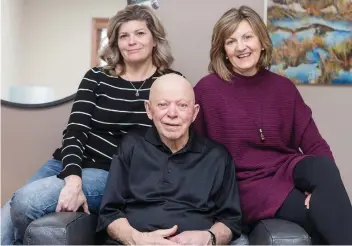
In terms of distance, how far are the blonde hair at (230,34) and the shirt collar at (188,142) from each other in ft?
1.10

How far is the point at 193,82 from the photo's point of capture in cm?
230

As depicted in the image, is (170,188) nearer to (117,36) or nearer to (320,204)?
(320,204)

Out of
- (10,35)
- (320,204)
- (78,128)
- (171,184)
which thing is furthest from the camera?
(10,35)

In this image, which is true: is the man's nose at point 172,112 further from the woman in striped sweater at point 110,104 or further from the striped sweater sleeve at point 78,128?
the striped sweater sleeve at point 78,128

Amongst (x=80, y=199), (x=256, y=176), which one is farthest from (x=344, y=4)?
(x=80, y=199)

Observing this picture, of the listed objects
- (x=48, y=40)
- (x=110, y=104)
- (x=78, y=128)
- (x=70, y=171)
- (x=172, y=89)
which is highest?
(x=48, y=40)

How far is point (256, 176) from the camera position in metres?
1.75

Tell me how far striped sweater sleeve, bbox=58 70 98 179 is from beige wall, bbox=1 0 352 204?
452 mm

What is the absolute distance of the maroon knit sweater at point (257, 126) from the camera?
1756mm

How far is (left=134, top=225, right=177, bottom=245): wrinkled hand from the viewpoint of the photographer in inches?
57.7

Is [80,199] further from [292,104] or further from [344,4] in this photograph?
[344,4]

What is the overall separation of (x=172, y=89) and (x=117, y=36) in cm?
55

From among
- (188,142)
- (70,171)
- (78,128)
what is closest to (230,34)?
(188,142)

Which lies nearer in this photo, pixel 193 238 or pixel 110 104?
pixel 193 238
